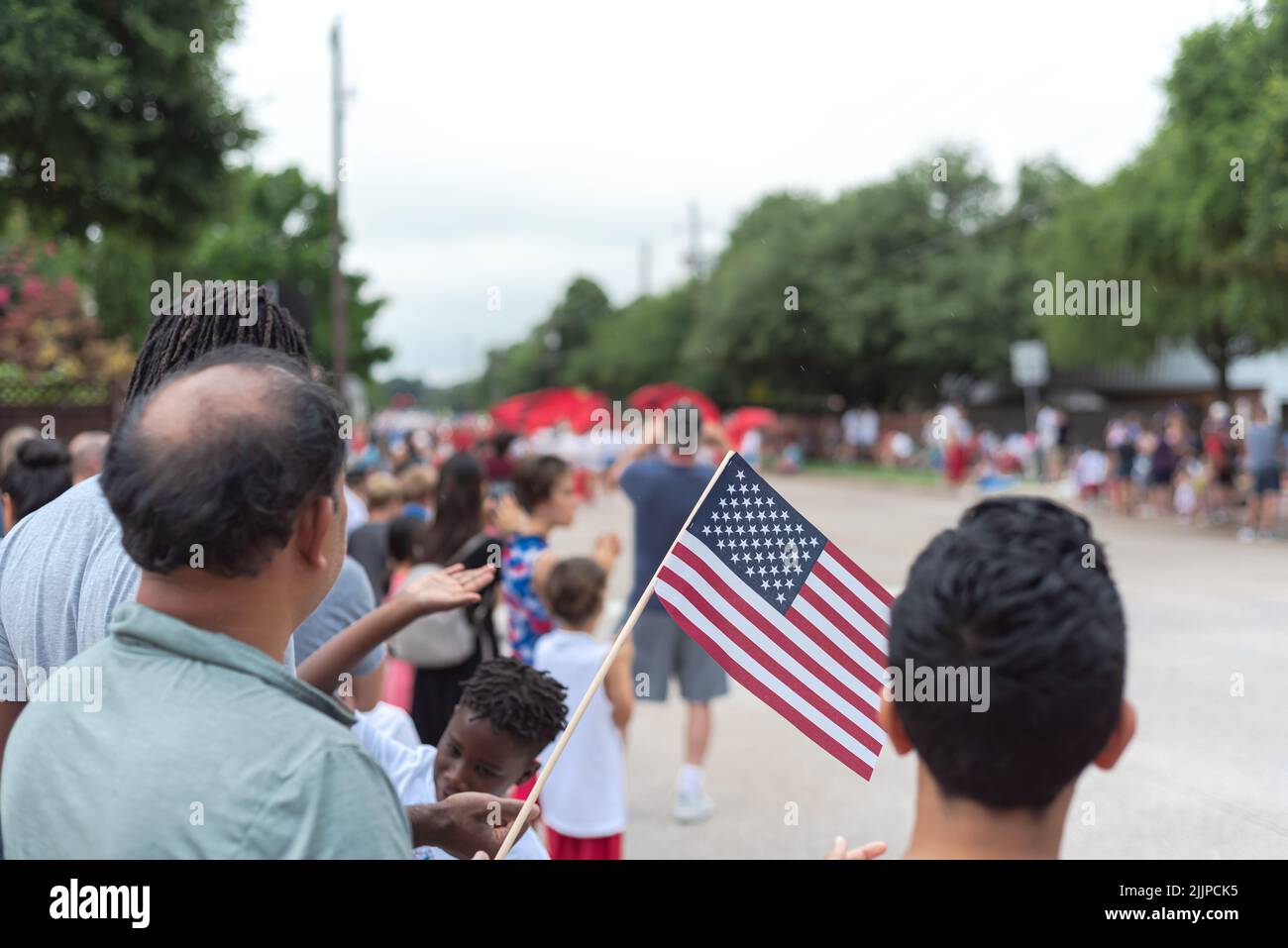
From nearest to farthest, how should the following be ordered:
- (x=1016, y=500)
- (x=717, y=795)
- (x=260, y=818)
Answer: (x=260, y=818), (x=1016, y=500), (x=717, y=795)

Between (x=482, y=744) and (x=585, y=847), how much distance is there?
5.38ft

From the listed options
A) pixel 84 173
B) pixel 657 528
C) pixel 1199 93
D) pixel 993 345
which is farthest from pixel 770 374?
pixel 657 528

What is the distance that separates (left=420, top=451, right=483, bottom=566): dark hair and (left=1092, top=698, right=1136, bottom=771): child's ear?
403 centimetres

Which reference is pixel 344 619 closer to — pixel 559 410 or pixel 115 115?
pixel 115 115

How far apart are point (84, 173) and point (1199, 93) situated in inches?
587

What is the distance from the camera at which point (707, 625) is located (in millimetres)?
2459

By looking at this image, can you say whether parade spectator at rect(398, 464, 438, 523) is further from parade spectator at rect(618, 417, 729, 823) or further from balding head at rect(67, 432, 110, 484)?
balding head at rect(67, 432, 110, 484)

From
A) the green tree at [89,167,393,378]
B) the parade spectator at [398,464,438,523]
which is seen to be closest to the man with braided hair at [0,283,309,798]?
the parade spectator at [398,464,438,523]

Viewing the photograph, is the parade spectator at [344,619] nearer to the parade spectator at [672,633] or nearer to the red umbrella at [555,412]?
the parade spectator at [672,633]

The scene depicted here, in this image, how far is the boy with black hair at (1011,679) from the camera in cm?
139

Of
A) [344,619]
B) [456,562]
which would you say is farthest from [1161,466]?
[344,619]

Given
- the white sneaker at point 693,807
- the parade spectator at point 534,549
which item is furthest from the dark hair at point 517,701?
the white sneaker at point 693,807

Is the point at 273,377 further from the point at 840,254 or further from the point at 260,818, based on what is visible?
the point at 840,254

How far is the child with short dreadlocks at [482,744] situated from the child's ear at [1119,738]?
4.72 feet
